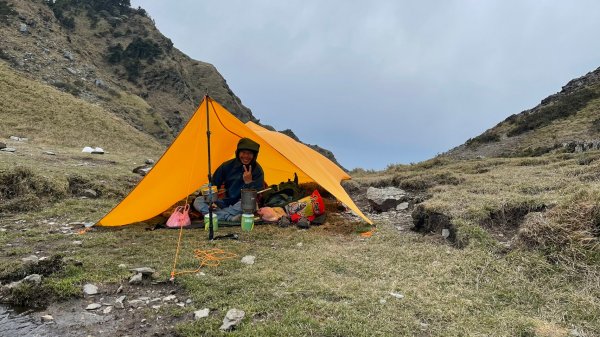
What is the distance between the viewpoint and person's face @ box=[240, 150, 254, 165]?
28.7 feet

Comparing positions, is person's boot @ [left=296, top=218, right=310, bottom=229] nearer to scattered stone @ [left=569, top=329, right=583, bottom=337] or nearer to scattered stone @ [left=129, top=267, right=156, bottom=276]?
scattered stone @ [left=129, top=267, right=156, bottom=276]

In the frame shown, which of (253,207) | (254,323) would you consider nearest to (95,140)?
(253,207)

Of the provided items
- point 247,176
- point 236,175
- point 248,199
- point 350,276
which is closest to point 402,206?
point 247,176

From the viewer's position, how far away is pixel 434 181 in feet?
36.3

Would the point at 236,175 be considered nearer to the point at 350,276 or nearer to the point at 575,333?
the point at 350,276

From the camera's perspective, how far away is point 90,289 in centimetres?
462

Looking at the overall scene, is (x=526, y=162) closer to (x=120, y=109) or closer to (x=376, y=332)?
(x=376, y=332)

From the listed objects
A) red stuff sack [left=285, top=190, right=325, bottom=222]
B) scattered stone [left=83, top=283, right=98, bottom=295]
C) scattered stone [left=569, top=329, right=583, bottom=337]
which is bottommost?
scattered stone [left=569, top=329, right=583, bottom=337]

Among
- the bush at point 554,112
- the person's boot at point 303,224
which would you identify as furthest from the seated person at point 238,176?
the bush at point 554,112

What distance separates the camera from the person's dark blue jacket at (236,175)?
8.72 m

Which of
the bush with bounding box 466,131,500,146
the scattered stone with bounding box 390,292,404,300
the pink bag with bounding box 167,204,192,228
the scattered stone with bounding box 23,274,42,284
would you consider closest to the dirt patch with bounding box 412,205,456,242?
the scattered stone with bounding box 390,292,404,300

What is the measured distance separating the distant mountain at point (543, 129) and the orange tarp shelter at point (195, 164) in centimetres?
1402

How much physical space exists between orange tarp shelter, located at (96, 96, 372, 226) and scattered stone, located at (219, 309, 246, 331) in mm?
4008

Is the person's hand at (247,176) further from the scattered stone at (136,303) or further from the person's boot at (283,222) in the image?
the scattered stone at (136,303)
